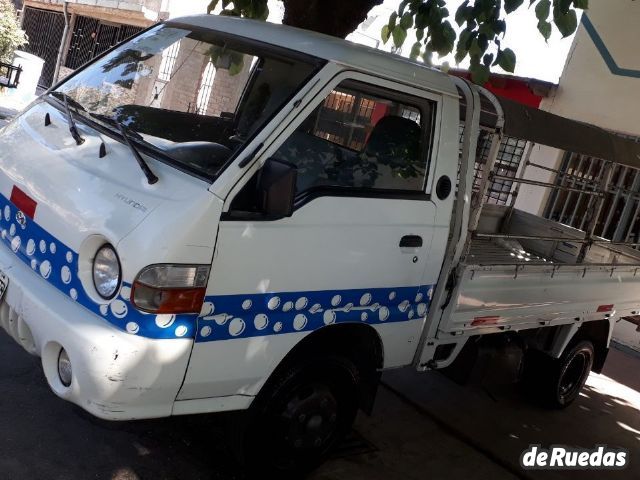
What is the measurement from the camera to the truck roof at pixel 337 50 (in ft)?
10.9

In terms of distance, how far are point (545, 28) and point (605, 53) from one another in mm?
5978

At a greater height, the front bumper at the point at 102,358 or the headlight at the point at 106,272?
the headlight at the point at 106,272

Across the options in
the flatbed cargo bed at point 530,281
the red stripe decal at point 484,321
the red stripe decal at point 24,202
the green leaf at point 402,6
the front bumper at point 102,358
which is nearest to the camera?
the front bumper at point 102,358

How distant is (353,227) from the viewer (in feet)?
10.8

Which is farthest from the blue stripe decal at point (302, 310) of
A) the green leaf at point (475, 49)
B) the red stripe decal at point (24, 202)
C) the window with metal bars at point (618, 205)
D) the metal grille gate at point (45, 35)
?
the metal grille gate at point (45, 35)

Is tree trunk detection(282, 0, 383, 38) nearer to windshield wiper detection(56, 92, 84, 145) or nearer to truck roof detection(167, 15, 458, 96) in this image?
truck roof detection(167, 15, 458, 96)

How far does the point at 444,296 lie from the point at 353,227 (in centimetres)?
86

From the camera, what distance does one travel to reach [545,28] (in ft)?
14.2

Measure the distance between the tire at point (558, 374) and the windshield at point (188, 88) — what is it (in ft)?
10.9

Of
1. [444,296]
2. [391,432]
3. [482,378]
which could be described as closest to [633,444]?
[482,378]

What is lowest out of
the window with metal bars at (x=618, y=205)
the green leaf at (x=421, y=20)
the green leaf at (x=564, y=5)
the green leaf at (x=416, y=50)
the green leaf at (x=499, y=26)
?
the window with metal bars at (x=618, y=205)

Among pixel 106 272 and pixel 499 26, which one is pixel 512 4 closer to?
pixel 499 26

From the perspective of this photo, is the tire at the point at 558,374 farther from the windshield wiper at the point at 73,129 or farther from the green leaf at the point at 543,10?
the windshield wiper at the point at 73,129

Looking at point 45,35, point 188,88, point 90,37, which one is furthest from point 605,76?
point 45,35
